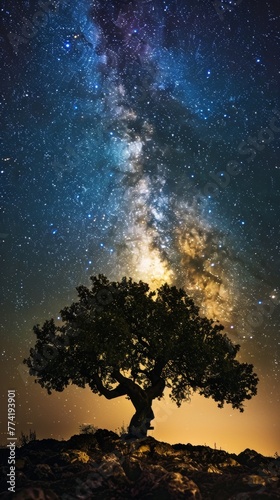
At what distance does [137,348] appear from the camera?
22938 mm

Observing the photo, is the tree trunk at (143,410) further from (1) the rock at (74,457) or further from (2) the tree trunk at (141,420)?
(1) the rock at (74,457)

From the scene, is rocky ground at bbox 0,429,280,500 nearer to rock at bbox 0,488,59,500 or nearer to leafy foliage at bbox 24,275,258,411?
rock at bbox 0,488,59,500

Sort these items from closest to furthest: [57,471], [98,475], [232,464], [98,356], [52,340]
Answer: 1. [98,475]
2. [57,471]
3. [232,464]
4. [98,356]
5. [52,340]

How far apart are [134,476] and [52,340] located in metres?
12.7

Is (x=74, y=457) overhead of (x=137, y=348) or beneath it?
beneath

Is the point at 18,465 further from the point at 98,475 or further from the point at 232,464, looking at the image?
the point at 232,464

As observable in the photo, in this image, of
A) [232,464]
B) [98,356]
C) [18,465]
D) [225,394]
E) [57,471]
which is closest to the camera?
[57,471]

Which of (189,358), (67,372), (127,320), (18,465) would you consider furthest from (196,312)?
(18,465)

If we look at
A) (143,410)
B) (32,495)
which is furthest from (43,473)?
(143,410)

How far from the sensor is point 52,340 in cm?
2267

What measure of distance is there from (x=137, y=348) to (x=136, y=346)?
6.1 inches

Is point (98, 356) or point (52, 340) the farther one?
point (52, 340)

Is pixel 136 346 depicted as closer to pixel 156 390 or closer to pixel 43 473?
pixel 156 390

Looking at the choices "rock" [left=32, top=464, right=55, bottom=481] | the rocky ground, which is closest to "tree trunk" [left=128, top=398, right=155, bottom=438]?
the rocky ground
